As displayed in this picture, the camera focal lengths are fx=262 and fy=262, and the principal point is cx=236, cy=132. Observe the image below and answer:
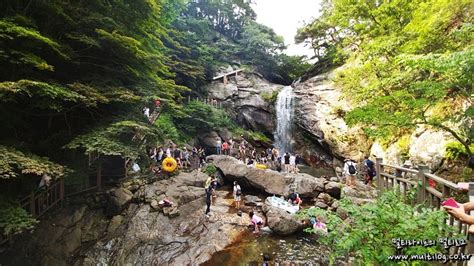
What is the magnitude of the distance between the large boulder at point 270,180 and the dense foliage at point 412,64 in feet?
15.9

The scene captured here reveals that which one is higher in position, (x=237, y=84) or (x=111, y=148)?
(x=237, y=84)

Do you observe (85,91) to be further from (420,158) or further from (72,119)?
(420,158)

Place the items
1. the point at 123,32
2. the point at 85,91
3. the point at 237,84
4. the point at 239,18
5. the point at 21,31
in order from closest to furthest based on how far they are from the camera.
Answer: the point at 21,31 < the point at 85,91 < the point at 123,32 < the point at 237,84 < the point at 239,18

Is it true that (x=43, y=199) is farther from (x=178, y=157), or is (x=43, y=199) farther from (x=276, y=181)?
(x=276, y=181)

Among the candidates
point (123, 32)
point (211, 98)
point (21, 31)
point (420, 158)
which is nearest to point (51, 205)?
point (21, 31)

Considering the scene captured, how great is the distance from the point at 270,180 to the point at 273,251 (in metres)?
5.62

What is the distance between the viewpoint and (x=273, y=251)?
8.58 metres

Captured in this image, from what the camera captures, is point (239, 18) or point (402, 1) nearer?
point (402, 1)

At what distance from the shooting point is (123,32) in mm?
9320

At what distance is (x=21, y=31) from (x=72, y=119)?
3.96m

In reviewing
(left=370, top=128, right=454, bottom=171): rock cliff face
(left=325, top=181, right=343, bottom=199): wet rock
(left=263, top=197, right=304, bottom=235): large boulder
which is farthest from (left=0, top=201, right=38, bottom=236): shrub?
(left=370, top=128, right=454, bottom=171): rock cliff face

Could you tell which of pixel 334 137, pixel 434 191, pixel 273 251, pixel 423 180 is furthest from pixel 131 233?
pixel 334 137

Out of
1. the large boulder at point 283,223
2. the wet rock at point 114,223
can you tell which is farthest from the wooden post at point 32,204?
the large boulder at point 283,223

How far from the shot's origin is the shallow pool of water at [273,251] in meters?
7.93
